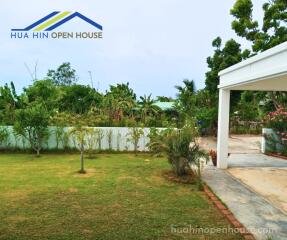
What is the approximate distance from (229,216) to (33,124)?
341 inches

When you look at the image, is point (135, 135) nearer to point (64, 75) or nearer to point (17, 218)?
point (17, 218)

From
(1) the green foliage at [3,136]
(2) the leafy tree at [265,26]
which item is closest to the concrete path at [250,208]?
(2) the leafy tree at [265,26]

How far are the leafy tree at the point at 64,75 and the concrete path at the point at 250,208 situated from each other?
1249 inches

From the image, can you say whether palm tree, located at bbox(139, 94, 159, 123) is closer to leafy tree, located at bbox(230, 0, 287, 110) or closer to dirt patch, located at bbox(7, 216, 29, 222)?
leafy tree, located at bbox(230, 0, 287, 110)

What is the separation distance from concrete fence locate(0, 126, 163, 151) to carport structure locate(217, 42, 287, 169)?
13.7 ft

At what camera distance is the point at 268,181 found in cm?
775

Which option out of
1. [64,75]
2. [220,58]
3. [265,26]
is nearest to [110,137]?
[220,58]

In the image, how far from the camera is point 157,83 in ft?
76.4

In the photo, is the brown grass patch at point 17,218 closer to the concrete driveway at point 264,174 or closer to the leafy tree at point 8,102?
the concrete driveway at point 264,174

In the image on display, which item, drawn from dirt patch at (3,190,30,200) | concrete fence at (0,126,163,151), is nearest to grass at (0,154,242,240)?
dirt patch at (3,190,30,200)

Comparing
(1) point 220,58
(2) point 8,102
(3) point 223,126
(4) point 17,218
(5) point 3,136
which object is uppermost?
(1) point 220,58

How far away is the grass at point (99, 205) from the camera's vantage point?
4371mm

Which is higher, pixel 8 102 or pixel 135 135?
pixel 8 102

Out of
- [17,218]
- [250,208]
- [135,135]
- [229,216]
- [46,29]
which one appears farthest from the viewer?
[46,29]
